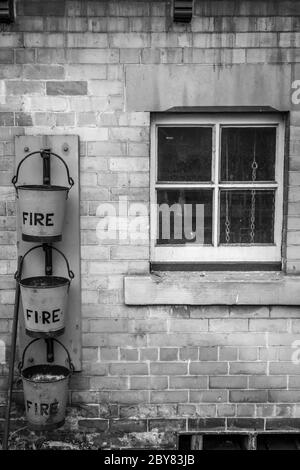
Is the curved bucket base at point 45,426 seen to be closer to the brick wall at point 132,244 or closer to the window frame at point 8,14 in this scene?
the brick wall at point 132,244

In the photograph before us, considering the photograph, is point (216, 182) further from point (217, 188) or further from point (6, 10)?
point (6, 10)

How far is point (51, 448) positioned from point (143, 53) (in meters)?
3.07

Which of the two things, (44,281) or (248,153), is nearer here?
(44,281)

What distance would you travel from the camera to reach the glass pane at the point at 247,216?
3842 mm

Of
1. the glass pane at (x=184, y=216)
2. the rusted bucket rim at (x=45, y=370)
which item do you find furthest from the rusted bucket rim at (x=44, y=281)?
the glass pane at (x=184, y=216)

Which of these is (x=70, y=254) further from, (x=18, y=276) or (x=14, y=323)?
(x=14, y=323)

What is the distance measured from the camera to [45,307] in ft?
11.0

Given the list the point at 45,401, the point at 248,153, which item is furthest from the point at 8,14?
the point at 45,401

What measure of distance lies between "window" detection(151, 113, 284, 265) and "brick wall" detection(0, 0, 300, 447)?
0.61ft

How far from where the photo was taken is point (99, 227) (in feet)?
12.1

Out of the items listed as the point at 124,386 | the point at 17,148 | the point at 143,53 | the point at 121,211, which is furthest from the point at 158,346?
the point at 143,53

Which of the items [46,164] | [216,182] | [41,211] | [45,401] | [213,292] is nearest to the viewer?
[41,211]

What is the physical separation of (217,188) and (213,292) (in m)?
0.81

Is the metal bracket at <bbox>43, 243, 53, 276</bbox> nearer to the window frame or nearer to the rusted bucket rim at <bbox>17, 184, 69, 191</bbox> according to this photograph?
the rusted bucket rim at <bbox>17, 184, 69, 191</bbox>
